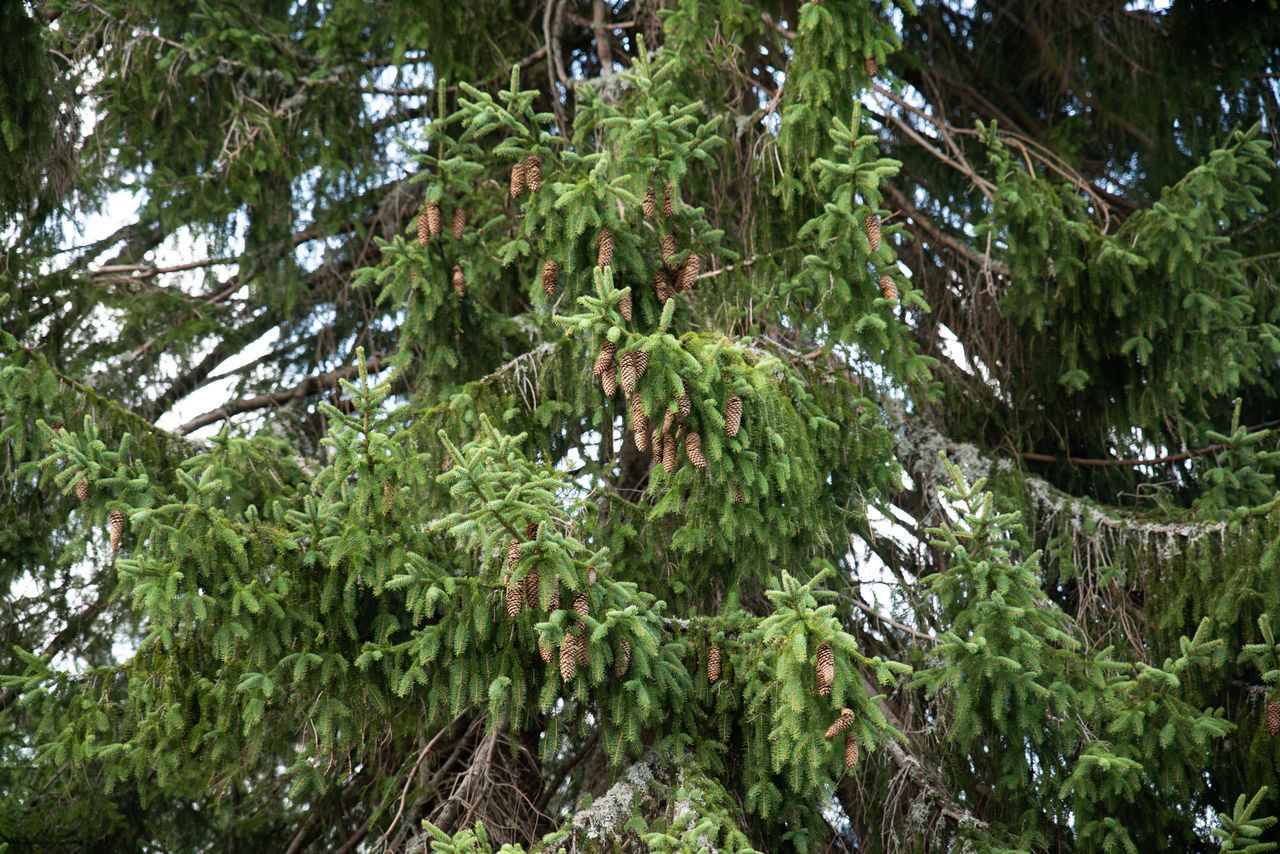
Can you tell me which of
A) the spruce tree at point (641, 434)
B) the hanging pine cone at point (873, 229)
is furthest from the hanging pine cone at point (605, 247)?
the hanging pine cone at point (873, 229)

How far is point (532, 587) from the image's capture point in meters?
3.94

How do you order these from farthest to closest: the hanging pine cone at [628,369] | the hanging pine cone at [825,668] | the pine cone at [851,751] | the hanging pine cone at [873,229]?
1. the hanging pine cone at [873,229]
2. the hanging pine cone at [628,369]
3. the pine cone at [851,751]
4. the hanging pine cone at [825,668]

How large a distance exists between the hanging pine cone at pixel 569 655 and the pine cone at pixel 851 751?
91 centimetres

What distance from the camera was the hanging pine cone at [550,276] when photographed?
4.83 m

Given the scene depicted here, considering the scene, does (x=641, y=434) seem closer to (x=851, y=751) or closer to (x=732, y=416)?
(x=732, y=416)

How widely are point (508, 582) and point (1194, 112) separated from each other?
5439 millimetres

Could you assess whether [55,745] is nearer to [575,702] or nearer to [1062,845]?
[575,702]

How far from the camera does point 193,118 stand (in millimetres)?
6941

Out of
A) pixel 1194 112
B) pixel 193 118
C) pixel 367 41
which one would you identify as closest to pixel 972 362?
pixel 1194 112

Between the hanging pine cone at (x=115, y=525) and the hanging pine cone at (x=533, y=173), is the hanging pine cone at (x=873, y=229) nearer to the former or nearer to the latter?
the hanging pine cone at (x=533, y=173)

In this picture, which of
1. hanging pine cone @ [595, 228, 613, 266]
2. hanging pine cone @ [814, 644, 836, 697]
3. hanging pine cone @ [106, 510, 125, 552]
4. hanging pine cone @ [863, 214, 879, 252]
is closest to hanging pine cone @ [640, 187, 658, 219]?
hanging pine cone @ [595, 228, 613, 266]

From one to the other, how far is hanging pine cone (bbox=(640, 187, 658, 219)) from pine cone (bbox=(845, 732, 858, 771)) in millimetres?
2087

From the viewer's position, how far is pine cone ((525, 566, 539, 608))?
3.93 metres

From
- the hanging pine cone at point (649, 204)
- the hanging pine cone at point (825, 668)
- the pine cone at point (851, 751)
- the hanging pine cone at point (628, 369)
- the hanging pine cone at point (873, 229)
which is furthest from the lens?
the hanging pine cone at point (649, 204)
